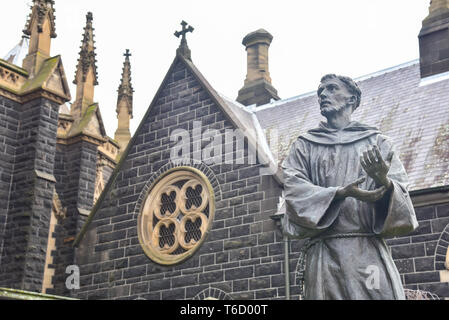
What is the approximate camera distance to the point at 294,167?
16.1 feet

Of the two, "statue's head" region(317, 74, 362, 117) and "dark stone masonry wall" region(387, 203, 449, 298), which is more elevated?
"dark stone masonry wall" region(387, 203, 449, 298)

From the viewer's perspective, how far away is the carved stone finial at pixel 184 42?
17.4 m

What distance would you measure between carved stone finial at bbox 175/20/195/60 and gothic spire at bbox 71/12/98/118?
5.91m

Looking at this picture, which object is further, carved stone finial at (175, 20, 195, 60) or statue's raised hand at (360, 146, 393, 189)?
carved stone finial at (175, 20, 195, 60)

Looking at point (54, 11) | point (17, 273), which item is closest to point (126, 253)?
point (17, 273)

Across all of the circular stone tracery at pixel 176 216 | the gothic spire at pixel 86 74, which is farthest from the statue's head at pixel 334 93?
the gothic spire at pixel 86 74

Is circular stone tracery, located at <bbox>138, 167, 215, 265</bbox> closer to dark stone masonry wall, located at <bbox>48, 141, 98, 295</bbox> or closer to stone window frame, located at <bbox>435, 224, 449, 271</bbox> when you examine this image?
dark stone masonry wall, located at <bbox>48, 141, 98, 295</bbox>

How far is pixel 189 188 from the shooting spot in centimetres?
1591

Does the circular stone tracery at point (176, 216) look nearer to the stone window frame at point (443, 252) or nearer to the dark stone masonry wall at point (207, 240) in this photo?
the dark stone masonry wall at point (207, 240)

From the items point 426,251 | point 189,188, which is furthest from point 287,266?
point 189,188

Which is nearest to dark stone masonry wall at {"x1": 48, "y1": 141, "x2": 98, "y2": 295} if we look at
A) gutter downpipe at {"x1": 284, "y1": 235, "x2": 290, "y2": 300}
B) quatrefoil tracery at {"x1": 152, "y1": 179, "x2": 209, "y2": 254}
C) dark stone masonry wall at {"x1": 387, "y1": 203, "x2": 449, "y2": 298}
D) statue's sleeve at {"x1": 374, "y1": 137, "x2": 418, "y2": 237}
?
quatrefoil tracery at {"x1": 152, "y1": 179, "x2": 209, "y2": 254}

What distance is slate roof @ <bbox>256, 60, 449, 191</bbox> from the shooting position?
1330cm
